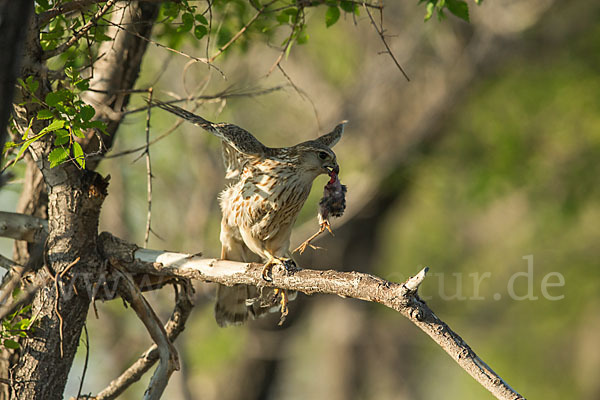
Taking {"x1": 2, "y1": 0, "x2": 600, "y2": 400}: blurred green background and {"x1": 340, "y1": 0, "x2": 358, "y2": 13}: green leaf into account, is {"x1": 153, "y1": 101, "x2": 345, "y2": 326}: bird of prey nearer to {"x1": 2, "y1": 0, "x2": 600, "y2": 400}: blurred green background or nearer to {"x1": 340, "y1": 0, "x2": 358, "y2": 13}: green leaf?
{"x1": 340, "y1": 0, "x2": 358, "y2": 13}: green leaf

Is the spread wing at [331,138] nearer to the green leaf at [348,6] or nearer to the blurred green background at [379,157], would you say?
the green leaf at [348,6]

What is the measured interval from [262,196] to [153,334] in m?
1.06

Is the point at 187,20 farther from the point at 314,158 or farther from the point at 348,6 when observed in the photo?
the point at 314,158

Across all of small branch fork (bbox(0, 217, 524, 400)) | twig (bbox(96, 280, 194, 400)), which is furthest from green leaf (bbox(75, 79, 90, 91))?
twig (bbox(96, 280, 194, 400))

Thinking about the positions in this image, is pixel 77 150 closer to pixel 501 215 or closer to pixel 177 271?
pixel 177 271

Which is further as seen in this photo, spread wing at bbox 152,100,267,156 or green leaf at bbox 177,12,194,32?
spread wing at bbox 152,100,267,156

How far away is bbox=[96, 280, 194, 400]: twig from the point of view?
3016 millimetres

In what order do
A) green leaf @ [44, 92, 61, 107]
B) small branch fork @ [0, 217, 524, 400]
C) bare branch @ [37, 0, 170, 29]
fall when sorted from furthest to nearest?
small branch fork @ [0, 217, 524, 400]
bare branch @ [37, 0, 170, 29]
green leaf @ [44, 92, 61, 107]

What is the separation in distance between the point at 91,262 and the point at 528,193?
840cm

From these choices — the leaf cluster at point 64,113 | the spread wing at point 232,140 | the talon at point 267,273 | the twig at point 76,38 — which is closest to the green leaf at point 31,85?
the leaf cluster at point 64,113

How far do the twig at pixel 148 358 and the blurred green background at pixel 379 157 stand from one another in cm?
376

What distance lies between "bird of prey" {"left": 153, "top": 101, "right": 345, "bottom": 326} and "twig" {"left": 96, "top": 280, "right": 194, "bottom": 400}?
0.52 metres

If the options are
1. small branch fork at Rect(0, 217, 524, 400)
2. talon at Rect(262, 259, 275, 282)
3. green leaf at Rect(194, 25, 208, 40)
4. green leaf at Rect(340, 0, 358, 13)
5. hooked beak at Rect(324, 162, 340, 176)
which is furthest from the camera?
hooked beak at Rect(324, 162, 340, 176)

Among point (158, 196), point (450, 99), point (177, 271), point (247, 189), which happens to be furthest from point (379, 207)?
point (177, 271)
